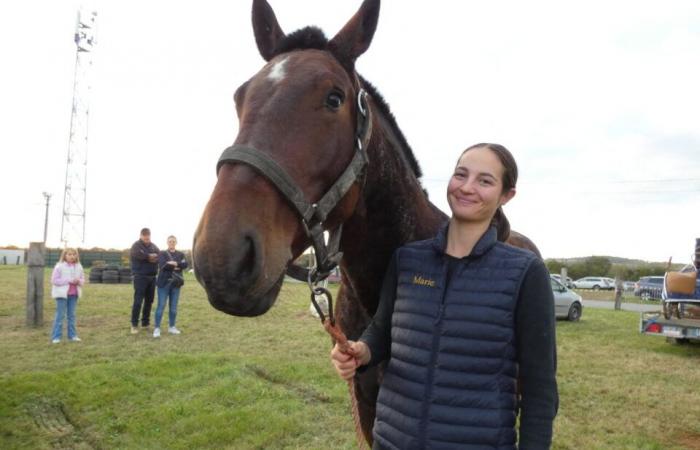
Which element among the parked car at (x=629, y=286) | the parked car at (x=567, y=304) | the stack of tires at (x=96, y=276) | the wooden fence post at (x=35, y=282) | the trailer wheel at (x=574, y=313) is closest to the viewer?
the wooden fence post at (x=35, y=282)

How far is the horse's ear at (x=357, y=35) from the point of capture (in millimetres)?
2221

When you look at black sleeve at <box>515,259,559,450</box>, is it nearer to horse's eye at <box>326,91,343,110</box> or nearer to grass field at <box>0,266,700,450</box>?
horse's eye at <box>326,91,343,110</box>

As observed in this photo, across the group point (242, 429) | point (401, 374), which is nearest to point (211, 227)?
point (401, 374)

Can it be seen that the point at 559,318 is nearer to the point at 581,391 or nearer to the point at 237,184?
the point at 581,391

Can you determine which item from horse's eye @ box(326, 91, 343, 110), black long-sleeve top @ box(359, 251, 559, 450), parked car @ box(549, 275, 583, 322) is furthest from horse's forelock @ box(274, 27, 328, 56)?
parked car @ box(549, 275, 583, 322)

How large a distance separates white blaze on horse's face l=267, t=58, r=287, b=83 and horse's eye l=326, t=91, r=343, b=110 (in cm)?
19

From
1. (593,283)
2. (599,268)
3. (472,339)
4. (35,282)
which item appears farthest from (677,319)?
(599,268)

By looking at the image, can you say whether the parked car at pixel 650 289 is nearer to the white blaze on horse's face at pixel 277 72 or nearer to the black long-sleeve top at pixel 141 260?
the black long-sleeve top at pixel 141 260

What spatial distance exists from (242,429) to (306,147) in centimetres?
458

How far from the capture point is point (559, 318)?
16.9 meters

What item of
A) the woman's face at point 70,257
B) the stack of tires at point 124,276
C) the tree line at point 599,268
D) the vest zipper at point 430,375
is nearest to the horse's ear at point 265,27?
the vest zipper at point 430,375

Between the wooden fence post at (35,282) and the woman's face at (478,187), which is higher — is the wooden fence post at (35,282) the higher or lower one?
the lower one

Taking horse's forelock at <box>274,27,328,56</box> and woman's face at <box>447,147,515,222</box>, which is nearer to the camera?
woman's face at <box>447,147,515,222</box>

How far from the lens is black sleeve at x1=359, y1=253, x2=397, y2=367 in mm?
2133
